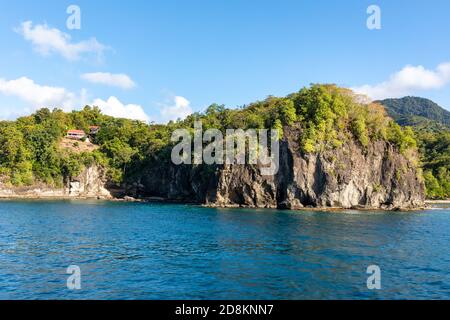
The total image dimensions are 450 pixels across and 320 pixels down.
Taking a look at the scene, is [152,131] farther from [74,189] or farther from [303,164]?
[303,164]

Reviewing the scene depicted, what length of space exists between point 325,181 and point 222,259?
44.0 m

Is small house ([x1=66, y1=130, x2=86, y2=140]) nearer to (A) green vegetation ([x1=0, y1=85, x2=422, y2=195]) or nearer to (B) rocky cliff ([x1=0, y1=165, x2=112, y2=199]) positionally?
(A) green vegetation ([x1=0, y1=85, x2=422, y2=195])

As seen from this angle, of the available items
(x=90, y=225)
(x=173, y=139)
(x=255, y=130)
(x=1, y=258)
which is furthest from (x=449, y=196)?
(x=1, y=258)

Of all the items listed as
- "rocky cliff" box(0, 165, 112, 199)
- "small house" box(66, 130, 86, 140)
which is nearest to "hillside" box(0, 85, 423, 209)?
"rocky cliff" box(0, 165, 112, 199)

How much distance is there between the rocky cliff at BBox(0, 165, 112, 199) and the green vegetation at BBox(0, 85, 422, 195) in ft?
5.30

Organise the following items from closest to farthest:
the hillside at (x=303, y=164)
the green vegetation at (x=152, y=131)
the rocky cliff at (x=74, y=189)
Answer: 1. the hillside at (x=303, y=164)
2. the green vegetation at (x=152, y=131)
3. the rocky cliff at (x=74, y=189)

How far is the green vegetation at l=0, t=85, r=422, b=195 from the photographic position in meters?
72.8

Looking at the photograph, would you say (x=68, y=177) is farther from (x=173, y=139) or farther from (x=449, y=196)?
(x=449, y=196)

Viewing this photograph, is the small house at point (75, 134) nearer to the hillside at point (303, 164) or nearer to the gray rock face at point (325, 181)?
the hillside at point (303, 164)

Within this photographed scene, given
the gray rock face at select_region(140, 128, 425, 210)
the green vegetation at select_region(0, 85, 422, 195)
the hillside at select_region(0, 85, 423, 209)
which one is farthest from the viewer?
the green vegetation at select_region(0, 85, 422, 195)

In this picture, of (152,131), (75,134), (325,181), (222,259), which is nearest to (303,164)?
(325,181)

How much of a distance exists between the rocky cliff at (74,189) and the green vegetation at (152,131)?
1616 mm

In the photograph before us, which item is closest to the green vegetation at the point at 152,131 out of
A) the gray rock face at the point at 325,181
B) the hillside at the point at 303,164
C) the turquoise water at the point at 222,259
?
the hillside at the point at 303,164

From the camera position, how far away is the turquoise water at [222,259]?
803 inches
